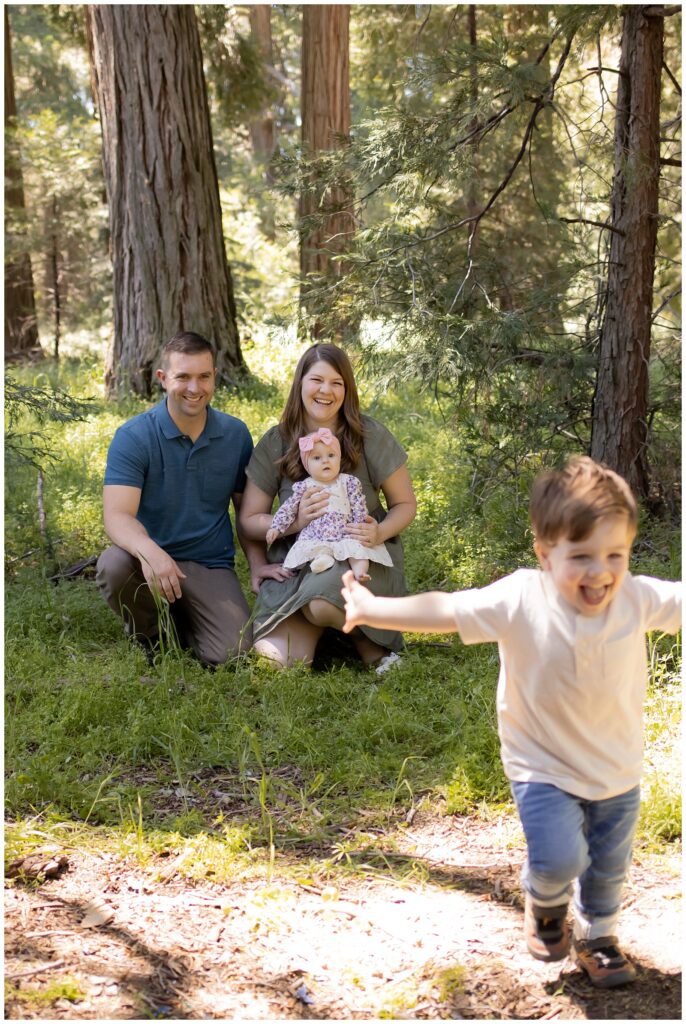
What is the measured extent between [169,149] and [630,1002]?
8309mm

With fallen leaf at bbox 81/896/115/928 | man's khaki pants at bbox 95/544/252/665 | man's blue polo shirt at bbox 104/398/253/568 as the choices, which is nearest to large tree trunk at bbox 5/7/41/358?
man's blue polo shirt at bbox 104/398/253/568

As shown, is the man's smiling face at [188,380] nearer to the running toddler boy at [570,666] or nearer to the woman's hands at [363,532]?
the woman's hands at [363,532]

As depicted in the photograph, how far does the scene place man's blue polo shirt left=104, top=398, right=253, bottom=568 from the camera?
16.4ft

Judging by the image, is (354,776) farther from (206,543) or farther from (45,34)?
(45,34)

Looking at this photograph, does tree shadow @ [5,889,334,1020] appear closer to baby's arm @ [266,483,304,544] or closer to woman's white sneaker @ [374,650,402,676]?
woman's white sneaker @ [374,650,402,676]

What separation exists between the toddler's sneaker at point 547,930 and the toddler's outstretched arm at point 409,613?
77 cm

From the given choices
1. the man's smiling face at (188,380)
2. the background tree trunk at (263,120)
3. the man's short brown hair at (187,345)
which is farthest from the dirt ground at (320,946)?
the background tree trunk at (263,120)

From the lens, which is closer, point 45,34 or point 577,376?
point 577,376

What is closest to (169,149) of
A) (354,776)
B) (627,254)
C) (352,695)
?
(627,254)

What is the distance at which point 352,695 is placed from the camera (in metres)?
4.49

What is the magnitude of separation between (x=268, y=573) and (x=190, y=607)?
438mm

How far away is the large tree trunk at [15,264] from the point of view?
15445 mm

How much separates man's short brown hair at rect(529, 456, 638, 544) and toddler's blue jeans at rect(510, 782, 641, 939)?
654mm

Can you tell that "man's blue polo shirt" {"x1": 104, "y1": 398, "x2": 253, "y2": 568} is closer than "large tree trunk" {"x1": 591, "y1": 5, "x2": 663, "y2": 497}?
Yes
